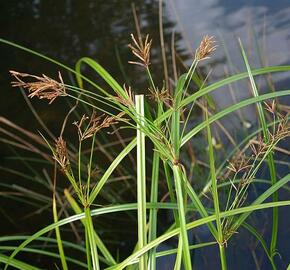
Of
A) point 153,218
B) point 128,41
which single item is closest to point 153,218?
point 153,218

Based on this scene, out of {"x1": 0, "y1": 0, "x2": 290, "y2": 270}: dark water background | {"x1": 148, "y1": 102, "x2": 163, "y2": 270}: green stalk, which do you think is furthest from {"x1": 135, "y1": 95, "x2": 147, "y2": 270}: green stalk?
{"x1": 0, "y1": 0, "x2": 290, "y2": 270}: dark water background

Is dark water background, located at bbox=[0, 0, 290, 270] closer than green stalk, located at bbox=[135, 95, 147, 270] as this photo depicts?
No

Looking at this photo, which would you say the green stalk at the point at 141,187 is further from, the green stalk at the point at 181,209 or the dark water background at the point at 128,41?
the dark water background at the point at 128,41

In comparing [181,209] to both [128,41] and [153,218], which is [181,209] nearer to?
[153,218]

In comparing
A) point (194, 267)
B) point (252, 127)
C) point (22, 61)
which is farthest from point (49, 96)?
point (22, 61)

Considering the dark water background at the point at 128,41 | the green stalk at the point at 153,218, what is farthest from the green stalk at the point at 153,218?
the dark water background at the point at 128,41

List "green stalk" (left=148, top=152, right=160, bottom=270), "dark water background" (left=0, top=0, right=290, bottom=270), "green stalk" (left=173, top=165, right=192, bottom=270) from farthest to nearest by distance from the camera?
"dark water background" (left=0, top=0, right=290, bottom=270) → "green stalk" (left=148, top=152, right=160, bottom=270) → "green stalk" (left=173, top=165, right=192, bottom=270)

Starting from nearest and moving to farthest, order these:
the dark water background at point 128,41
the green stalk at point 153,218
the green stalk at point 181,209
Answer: the green stalk at point 181,209, the green stalk at point 153,218, the dark water background at point 128,41

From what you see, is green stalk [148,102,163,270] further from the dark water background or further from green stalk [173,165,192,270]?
the dark water background
